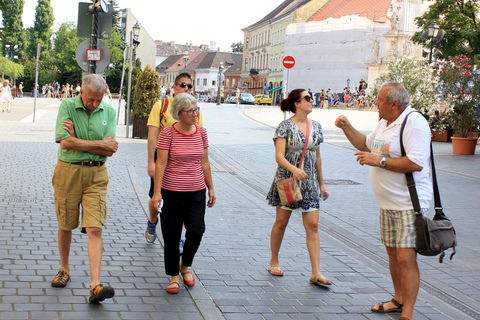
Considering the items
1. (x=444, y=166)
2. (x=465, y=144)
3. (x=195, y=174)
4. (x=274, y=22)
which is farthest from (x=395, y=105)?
(x=274, y=22)

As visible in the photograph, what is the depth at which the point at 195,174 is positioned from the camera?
16.6 feet

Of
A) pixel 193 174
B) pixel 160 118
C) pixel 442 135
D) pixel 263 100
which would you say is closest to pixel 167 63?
pixel 263 100

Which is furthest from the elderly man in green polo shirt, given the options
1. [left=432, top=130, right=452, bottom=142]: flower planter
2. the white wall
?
the white wall

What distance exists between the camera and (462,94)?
60.6 feet

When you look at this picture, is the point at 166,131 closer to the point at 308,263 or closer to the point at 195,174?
the point at 195,174

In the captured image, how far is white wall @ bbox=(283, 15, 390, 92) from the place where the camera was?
65938 millimetres

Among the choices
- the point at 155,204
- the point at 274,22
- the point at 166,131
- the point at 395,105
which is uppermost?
the point at 274,22

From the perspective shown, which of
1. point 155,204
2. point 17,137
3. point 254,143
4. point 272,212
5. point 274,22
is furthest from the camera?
point 274,22

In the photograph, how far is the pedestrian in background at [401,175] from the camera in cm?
443

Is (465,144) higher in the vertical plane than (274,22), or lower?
lower

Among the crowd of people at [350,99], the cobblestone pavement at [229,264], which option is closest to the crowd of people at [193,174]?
the cobblestone pavement at [229,264]

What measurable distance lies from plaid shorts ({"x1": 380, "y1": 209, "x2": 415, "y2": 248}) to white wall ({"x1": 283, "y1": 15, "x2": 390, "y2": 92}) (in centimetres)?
6133

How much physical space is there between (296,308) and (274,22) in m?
88.2

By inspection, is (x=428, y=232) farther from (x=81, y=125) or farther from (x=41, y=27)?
(x=41, y=27)
